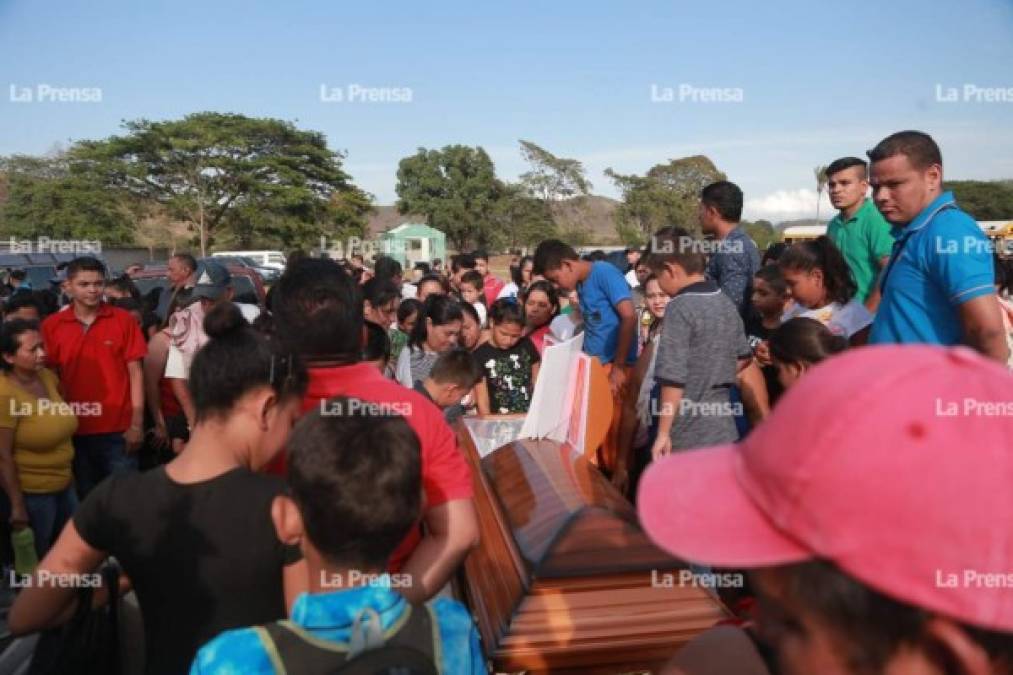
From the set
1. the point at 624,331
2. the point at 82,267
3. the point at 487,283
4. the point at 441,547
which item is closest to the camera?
the point at 441,547

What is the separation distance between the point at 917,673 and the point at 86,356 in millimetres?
4354

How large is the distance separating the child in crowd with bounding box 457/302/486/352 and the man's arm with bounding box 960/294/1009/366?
103 inches

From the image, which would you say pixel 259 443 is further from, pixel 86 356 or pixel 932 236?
pixel 86 356

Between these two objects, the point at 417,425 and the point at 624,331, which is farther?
the point at 624,331

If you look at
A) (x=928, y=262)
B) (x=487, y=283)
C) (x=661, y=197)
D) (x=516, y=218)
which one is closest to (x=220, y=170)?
(x=516, y=218)

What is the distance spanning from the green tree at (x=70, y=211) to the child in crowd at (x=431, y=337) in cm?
3961

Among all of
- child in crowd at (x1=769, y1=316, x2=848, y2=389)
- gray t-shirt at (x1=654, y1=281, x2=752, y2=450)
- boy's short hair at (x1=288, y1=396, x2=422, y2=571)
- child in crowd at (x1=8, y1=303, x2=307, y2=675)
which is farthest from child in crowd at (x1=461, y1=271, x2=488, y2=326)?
boy's short hair at (x1=288, y1=396, x2=422, y2=571)

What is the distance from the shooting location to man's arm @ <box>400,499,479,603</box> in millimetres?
1488

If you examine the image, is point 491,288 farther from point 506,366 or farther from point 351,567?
point 351,567

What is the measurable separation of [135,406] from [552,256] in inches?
106

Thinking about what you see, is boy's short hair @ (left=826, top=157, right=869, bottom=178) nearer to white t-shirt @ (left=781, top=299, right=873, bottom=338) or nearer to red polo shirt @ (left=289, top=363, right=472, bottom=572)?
white t-shirt @ (left=781, top=299, right=873, bottom=338)

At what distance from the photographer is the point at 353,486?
3.87 ft

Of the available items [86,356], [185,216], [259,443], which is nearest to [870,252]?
[259,443]

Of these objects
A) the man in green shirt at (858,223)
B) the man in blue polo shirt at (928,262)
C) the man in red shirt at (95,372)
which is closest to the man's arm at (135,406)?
the man in red shirt at (95,372)
